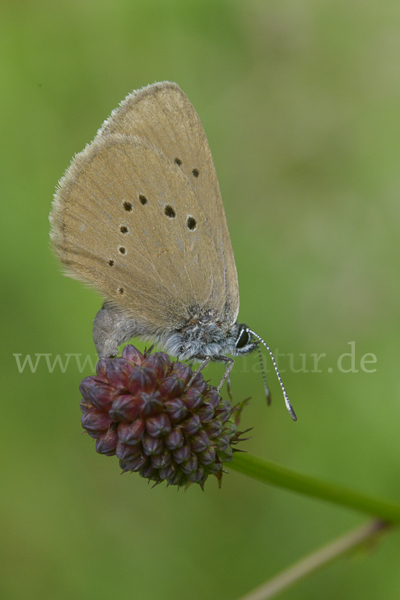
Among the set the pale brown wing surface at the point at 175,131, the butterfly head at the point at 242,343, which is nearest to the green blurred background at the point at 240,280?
the butterfly head at the point at 242,343

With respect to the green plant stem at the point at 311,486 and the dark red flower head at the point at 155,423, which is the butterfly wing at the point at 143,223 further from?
the green plant stem at the point at 311,486

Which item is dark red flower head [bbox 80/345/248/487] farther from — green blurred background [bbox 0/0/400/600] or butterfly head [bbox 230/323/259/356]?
green blurred background [bbox 0/0/400/600]

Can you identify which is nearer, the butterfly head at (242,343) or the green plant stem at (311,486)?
the green plant stem at (311,486)

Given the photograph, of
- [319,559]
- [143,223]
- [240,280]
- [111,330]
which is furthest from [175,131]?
[319,559]

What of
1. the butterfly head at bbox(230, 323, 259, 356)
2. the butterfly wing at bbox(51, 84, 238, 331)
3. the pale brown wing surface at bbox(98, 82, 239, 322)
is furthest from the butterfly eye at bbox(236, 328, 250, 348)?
the pale brown wing surface at bbox(98, 82, 239, 322)

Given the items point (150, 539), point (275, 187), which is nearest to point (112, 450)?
point (150, 539)

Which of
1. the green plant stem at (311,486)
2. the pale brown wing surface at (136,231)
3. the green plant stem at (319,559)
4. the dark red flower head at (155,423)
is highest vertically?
the pale brown wing surface at (136,231)

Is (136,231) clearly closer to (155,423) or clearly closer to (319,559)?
(155,423)
